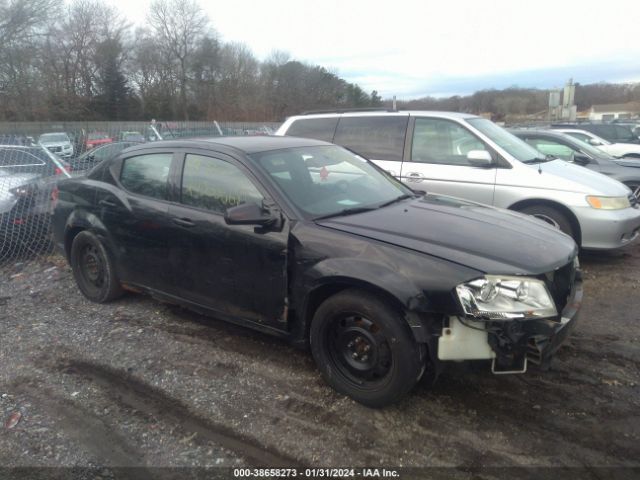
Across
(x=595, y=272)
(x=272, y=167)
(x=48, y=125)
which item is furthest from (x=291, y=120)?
(x=48, y=125)

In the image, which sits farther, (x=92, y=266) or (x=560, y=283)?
(x=92, y=266)

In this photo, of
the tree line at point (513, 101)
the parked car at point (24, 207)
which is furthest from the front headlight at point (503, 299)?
the tree line at point (513, 101)

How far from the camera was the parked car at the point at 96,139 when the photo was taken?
11851 millimetres

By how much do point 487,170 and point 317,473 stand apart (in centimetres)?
458

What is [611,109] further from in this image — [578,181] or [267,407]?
[267,407]

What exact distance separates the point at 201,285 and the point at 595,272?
4633mm

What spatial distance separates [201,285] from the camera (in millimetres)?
4023

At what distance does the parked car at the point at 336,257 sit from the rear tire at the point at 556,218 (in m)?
2.21

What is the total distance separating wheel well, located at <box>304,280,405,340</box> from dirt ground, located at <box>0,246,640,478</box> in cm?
49

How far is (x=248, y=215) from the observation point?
11.2ft

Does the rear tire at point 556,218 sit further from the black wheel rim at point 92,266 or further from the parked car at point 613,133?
the parked car at point 613,133

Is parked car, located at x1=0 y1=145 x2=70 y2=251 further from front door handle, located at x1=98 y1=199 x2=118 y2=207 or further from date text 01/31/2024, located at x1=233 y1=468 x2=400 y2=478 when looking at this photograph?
date text 01/31/2024, located at x1=233 y1=468 x2=400 y2=478

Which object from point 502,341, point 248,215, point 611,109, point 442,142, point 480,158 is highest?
point 611,109

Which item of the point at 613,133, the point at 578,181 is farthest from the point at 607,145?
A: the point at 578,181
